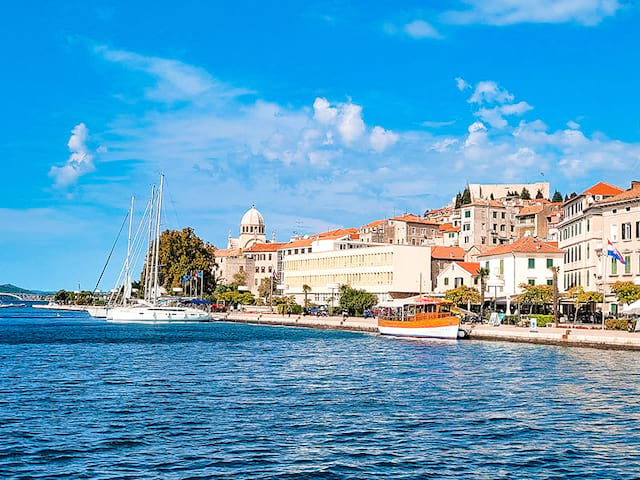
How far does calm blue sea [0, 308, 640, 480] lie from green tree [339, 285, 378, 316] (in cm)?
5993

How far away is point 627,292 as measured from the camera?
194 ft

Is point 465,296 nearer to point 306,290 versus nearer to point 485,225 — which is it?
point 485,225

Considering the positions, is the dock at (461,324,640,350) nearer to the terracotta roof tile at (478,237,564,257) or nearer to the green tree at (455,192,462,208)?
the terracotta roof tile at (478,237,564,257)

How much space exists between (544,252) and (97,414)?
70.6 m

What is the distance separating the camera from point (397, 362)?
4294 centimetres

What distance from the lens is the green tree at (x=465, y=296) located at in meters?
87.5

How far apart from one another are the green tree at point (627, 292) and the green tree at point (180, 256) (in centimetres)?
8351

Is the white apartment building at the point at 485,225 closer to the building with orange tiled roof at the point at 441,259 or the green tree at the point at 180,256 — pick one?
the building with orange tiled roof at the point at 441,259

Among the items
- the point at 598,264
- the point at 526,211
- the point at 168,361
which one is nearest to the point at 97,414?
the point at 168,361

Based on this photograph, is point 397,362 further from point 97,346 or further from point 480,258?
point 480,258

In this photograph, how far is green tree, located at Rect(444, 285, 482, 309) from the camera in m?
87.5

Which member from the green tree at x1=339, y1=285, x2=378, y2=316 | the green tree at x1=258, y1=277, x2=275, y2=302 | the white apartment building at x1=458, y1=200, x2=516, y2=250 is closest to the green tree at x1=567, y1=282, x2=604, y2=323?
the green tree at x1=339, y1=285, x2=378, y2=316

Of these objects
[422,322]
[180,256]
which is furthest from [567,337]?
[180,256]

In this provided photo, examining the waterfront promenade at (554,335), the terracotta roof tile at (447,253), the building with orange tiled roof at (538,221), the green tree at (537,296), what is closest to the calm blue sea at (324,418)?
the waterfront promenade at (554,335)
